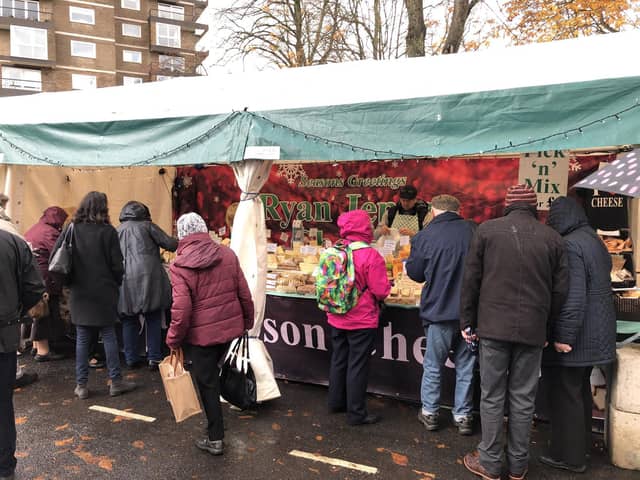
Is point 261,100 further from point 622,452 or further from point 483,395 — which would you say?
point 622,452

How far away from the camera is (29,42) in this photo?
36.0 meters

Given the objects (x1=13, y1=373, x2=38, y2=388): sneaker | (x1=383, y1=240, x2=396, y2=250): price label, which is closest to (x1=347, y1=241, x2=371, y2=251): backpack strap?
(x1=383, y1=240, x2=396, y2=250): price label

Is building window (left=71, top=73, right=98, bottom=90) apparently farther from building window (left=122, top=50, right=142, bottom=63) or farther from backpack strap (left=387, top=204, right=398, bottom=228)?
backpack strap (left=387, top=204, right=398, bottom=228)

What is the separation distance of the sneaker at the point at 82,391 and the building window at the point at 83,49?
40.2 metres

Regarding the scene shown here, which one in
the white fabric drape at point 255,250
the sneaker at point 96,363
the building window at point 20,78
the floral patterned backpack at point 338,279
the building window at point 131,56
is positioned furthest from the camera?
the building window at point 131,56

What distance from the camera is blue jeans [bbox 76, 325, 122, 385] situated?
460 centimetres

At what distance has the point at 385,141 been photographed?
3.90 meters

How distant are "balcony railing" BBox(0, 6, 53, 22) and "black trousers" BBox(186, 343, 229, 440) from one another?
41.4 meters

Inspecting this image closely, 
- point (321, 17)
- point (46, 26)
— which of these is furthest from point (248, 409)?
point (46, 26)

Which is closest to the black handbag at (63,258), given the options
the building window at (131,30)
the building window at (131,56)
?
the building window at (131,56)

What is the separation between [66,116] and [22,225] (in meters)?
1.89

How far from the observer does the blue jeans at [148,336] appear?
543cm

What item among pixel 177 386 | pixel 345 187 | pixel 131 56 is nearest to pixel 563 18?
pixel 345 187

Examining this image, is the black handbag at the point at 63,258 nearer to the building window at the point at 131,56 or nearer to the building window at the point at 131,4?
the building window at the point at 131,56
